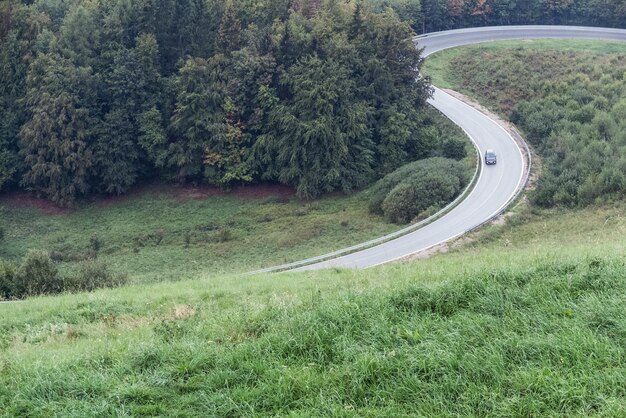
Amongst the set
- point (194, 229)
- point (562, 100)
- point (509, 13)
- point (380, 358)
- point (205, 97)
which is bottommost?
point (194, 229)

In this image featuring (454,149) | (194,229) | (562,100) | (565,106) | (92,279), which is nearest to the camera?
(92,279)

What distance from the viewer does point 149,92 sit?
4900 centimetres

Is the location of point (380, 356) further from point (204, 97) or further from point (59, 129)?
point (59, 129)

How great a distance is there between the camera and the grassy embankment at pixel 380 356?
823 cm

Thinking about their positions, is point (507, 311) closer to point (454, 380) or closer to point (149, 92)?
point (454, 380)

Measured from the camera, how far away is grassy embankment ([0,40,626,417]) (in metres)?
8.23

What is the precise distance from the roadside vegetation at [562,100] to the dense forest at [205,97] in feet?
25.1

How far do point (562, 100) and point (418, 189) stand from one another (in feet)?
51.6

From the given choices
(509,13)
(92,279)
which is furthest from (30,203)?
(509,13)

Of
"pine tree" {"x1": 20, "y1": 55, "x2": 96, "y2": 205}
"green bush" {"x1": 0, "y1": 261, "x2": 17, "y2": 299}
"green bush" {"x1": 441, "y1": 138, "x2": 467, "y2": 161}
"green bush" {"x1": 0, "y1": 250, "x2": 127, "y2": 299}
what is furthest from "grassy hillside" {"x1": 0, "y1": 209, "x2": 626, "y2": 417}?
"pine tree" {"x1": 20, "y1": 55, "x2": 96, "y2": 205}

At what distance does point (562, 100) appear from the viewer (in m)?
47.1

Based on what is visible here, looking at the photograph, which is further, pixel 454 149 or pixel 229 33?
pixel 229 33

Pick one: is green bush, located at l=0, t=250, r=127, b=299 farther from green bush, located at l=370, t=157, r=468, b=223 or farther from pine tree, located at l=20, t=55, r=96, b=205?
pine tree, located at l=20, t=55, r=96, b=205

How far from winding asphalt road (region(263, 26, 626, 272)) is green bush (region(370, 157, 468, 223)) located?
4.27 ft
